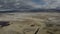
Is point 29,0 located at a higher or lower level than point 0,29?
higher

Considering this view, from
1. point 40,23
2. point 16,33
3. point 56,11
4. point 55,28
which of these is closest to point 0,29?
point 16,33

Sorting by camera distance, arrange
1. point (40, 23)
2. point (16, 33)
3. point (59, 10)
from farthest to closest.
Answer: point (59, 10), point (40, 23), point (16, 33)

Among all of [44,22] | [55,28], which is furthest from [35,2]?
[55,28]

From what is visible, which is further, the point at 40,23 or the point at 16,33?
the point at 40,23

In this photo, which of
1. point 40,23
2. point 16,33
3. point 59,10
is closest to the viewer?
point 16,33

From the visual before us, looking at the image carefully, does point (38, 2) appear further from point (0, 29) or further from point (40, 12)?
point (0, 29)

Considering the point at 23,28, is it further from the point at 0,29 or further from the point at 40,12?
the point at 40,12
